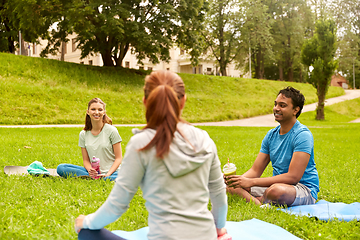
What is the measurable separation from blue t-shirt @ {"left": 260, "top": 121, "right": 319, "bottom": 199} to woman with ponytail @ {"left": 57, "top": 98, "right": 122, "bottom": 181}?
2.40 meters

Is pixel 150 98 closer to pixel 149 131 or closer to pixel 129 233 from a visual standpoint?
pixel 149 131

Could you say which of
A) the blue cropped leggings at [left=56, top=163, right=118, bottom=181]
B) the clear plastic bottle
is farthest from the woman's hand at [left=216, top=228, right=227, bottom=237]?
the blue cropped leggings at [left=56, top=163, right=118, bottom=181]

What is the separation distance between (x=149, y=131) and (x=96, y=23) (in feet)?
81.8

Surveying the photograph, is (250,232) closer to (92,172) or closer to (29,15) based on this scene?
(92,172)

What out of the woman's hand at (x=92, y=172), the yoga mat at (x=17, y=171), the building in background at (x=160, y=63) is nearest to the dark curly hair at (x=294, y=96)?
the woman's hand at (x=92, y=172)

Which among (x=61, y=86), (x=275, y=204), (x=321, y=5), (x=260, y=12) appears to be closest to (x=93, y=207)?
(x=275, y=204)

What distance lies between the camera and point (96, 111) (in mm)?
5152

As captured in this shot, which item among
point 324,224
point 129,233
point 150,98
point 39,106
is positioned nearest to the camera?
point 150,98

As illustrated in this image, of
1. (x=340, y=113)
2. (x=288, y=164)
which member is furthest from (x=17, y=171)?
(x=340, y=113)

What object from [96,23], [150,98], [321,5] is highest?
[321,5]

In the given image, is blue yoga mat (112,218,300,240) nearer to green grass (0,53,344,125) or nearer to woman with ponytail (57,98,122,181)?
woman with ponytail (57,98,122,181)

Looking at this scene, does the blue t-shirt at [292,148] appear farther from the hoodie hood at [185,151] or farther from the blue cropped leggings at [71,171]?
the blue cropped leggings at [71,171]

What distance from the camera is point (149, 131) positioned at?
1.82 meters

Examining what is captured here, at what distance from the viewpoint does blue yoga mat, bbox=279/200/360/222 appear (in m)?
4.00
